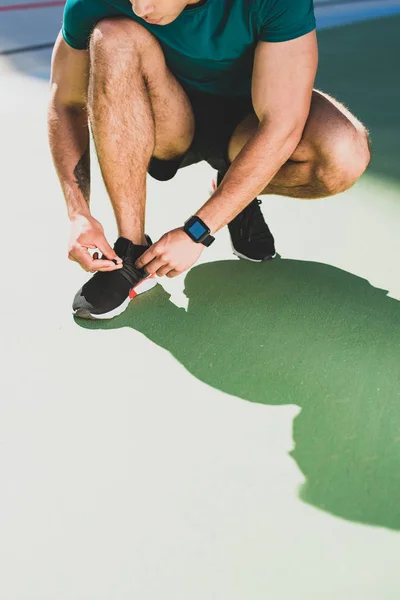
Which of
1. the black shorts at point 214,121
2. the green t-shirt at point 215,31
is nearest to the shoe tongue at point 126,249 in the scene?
the black shorts at point 214,121

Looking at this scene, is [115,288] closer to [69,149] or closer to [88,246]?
[88,246]

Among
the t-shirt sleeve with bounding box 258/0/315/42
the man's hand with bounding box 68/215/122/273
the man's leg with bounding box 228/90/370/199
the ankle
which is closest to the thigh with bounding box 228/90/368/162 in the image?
the man's leg with bounding box 228/90/370/199

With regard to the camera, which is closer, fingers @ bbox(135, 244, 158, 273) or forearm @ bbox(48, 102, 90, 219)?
fingers @ bbox(135, 244, 158, 273)

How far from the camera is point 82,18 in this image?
1668 mm

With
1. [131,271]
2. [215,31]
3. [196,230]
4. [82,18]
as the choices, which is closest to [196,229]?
[196,230]

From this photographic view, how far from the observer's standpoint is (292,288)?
1771 millimetres

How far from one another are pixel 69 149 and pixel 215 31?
0.45 meters

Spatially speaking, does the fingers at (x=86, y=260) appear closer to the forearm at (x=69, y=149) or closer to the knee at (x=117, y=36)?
the forearm at (x=69, y=149)

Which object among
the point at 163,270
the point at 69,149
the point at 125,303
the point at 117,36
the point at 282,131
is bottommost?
the point at 125,303

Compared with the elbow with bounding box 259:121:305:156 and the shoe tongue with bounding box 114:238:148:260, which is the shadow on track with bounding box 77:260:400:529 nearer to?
the shoe tongue with bounding box 114:238:148:260

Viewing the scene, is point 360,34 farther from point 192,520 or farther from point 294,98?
point 192,520

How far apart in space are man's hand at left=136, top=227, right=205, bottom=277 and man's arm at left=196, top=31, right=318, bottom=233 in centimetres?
6

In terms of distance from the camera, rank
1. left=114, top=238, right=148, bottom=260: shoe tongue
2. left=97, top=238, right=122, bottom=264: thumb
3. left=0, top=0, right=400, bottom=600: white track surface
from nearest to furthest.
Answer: left=0, top=0, right=400, bottom=600: white track surface → left=97, top=238, right=122, bottom=264: thumb → left=114, top=238, right=148, bottom=260: shoe tongue

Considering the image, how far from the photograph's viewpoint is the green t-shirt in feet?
4.95
